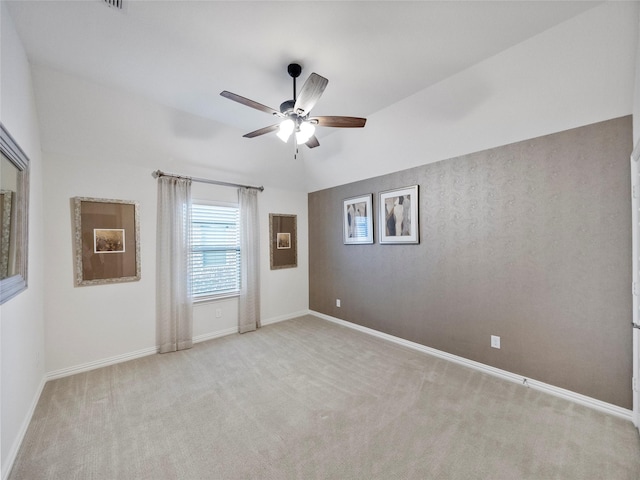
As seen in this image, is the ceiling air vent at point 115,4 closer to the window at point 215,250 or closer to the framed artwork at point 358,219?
the window at point 215,250

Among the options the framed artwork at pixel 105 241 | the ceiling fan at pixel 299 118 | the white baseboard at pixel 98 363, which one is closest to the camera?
the ceiling fan at pixel 299 118

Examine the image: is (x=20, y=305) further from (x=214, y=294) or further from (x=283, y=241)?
(x=283, y=241)

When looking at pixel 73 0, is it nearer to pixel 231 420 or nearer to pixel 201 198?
pixel 201 198

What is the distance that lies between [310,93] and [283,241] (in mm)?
3231

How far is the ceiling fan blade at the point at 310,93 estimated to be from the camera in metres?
1.83

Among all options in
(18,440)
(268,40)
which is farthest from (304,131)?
(18,440)

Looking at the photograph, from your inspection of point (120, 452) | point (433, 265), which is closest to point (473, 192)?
point (433, 265)

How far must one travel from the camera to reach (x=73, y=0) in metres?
1.70

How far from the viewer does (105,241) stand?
313cm

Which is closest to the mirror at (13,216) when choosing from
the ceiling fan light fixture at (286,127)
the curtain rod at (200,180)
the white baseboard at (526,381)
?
the curtain rod at (200,180)

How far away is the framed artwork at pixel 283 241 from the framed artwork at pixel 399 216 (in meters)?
1.80

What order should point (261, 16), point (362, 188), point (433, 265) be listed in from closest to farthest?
point (261, 16) → point (433, 265) → point (362, 188)

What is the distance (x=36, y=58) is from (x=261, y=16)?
1987mm

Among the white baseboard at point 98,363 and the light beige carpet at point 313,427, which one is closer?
the light beige carpet at point 313,427
